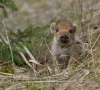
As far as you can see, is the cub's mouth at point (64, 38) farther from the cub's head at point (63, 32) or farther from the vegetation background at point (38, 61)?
the vegetation background at point (38, 61)

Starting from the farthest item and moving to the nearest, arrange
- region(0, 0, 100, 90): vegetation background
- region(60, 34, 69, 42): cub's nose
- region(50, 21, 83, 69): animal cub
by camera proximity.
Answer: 1. region(50, 21, 83, 69): animal cub
2. region(60, 34, 69, 42): cub's nose
3. region(0, 0, 100, 90): vegetation background

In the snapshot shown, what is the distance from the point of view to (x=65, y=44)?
28.5 feet

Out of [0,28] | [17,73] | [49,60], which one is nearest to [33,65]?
[17,73]

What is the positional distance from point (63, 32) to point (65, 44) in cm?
27

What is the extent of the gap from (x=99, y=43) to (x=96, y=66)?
1211mm

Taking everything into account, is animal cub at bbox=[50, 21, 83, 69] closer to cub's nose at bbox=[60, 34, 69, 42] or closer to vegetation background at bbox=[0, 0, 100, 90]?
cub's nose at bbox=[60, 34, 69, 42]

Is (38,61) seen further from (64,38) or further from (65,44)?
(64,38)

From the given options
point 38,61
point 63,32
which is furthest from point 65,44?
point 38,61

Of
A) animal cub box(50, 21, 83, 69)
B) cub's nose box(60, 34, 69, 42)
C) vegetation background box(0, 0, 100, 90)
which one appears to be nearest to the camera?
vegetation background box(0, 0, 100, 90)

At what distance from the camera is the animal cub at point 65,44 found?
8492 millimetres

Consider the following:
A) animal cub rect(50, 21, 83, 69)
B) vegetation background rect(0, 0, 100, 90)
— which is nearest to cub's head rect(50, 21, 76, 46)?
animal cub rect(50, 21, 83, 69)

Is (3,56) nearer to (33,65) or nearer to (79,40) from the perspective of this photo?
(33,65)

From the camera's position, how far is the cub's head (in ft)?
27.7

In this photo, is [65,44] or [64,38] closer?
[64,38]
